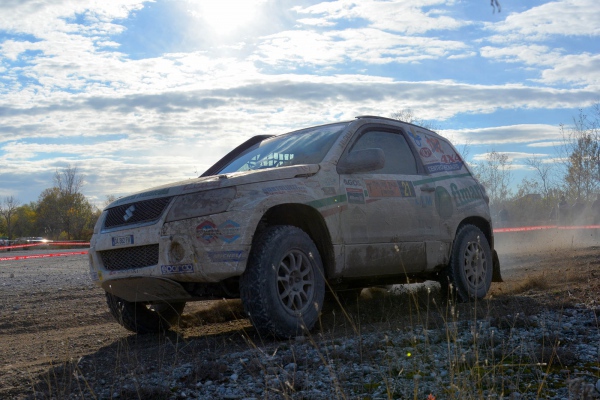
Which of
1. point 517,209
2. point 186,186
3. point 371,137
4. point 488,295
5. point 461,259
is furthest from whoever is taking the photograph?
point 517,209

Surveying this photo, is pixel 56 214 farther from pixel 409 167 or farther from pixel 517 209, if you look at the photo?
pixel 409 167

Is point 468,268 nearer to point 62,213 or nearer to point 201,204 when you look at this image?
point 201,204

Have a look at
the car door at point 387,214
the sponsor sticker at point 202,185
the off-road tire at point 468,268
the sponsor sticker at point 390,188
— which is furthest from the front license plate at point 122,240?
the off-road tire at point 468,268

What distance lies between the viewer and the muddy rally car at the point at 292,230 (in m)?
4.83

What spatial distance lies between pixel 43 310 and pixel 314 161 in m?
4.44

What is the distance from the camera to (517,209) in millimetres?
71000

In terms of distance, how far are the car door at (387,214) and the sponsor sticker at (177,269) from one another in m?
1.43

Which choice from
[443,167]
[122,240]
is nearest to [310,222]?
[122,240]

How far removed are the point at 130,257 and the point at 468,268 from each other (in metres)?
3.80

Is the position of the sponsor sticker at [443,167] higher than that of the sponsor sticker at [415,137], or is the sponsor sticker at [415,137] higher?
the sponsor sticker at [415,137]

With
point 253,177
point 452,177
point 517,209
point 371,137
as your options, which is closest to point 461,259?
point 452,177

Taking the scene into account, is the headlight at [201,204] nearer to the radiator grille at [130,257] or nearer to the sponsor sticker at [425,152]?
the radiator grille at [130,257]

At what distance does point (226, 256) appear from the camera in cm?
477

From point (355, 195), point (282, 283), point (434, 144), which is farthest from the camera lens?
point (434, 144)
